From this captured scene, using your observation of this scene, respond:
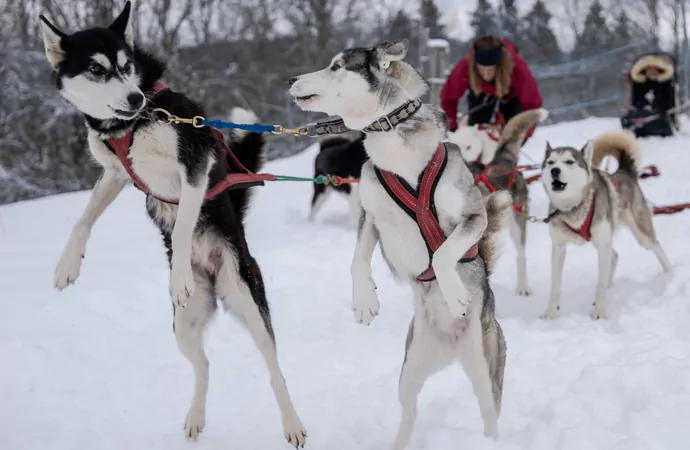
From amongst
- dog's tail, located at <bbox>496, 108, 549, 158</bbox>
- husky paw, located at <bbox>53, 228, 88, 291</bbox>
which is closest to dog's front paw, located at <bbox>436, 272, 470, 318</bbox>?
husky paw, located at <bbox>53, 228, 88, 291</bbox>

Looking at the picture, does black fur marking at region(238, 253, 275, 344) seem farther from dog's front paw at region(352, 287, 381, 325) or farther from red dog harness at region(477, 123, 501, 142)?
red dog harness at region(477, 123, 501, 142)

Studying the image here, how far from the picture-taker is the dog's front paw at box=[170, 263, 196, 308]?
7.25ft

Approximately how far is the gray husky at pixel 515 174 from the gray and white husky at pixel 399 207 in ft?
8.91

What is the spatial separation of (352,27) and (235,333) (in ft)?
55.3

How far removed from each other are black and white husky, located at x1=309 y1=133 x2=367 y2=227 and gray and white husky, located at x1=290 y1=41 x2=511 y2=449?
199 inches

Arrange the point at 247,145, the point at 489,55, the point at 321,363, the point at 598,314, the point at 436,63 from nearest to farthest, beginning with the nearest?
the point at 247,145, the point at 321,363, the point at 598,314, the point at 489,55, the point at 436,63

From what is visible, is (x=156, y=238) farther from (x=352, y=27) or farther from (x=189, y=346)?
(x=352, y=27)

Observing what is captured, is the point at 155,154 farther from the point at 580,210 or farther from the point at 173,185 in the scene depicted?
the point at 580,210

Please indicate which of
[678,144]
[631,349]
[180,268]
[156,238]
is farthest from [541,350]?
[678,144]

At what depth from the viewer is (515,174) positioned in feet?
17.4

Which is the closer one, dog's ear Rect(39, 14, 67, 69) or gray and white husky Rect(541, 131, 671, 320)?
dog's ear Rect(39, 14, 67, 69)

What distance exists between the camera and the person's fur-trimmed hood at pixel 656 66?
10617 millimetres

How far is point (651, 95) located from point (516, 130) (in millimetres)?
6796

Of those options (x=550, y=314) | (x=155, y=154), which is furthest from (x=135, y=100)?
(x=550, y=314)
